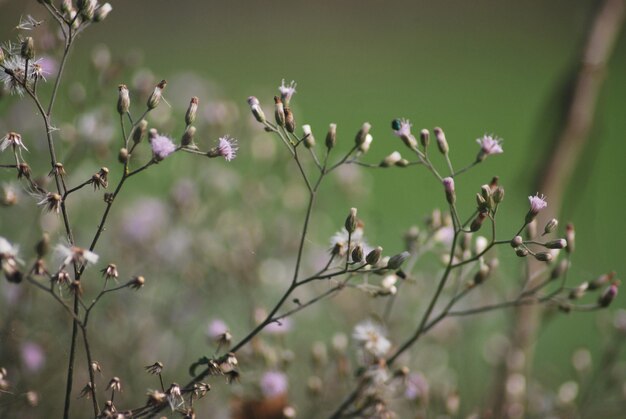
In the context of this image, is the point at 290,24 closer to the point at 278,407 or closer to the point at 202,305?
the point at 202,305

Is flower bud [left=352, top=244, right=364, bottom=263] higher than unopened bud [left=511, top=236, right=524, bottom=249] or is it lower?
higher

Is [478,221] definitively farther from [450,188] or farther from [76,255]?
[76,255]

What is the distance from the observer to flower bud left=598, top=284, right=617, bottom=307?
77 cm

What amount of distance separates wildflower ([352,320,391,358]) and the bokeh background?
0.59 ft

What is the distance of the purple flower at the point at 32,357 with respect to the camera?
2.94 feet

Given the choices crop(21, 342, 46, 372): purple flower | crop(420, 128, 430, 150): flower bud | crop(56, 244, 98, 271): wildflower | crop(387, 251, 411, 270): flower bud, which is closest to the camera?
crop(56, 244, 98, 271): wildflower

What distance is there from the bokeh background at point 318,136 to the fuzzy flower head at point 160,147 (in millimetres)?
275

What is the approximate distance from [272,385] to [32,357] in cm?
31

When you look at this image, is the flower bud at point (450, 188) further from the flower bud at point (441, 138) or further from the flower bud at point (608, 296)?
the flower bud at point (608, 296)

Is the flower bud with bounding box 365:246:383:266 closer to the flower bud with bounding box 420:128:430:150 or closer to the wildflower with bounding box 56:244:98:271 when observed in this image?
the flower bud with bounding box 420:128:430:150

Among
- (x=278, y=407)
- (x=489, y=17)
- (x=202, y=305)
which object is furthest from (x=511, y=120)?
(x=278, y=407)

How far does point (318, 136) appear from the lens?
316cm

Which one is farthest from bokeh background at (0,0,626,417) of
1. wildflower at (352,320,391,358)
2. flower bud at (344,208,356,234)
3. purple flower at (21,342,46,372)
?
flower bud at (344,208,356,234)

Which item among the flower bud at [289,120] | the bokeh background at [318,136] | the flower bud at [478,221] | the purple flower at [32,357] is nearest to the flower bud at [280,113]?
the flower bud at [289,120]
